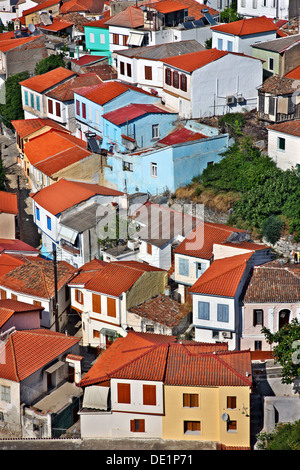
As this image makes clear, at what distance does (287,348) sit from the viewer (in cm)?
3931

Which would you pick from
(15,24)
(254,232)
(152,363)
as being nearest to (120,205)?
(254,232)

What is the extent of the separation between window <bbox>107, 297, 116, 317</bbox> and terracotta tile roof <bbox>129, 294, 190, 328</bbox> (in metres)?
0.93

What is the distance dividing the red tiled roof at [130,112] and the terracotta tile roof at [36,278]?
40.3 ft

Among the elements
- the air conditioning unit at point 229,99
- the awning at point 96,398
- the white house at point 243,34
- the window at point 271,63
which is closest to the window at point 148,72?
the white house at point 243,34

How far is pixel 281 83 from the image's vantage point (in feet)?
180

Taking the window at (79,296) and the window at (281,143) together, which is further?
the window at (281,143)

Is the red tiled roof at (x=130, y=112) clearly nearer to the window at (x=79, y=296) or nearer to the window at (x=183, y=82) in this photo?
the window at (x=183, y=82)

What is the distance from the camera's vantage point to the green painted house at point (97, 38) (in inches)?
2926

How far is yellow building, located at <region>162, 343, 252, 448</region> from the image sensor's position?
36469 mm

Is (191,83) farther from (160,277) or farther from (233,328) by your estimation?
(233,328)

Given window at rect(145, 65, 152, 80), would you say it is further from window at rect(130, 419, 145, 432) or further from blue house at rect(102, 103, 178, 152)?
window at rect(130, 419, 145, 432)

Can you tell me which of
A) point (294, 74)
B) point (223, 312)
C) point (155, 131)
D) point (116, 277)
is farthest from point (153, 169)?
point (223, 312)

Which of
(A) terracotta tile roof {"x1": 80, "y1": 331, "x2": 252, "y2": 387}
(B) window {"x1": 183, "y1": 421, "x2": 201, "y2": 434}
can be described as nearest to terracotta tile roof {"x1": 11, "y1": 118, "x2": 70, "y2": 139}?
(A) terracotta tile roof {"x1": 80, "y1": 331, "x2": 252, "y2": 387}

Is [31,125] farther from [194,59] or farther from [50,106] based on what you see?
[194,59]
